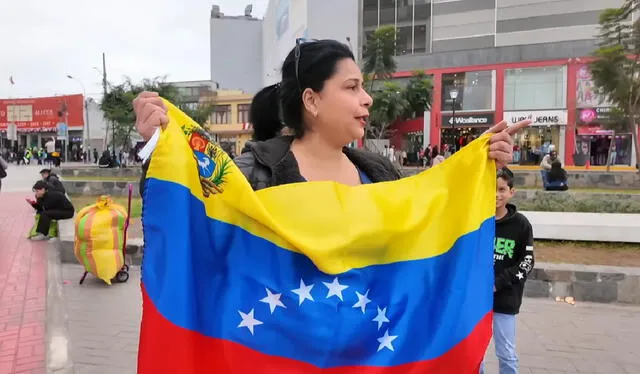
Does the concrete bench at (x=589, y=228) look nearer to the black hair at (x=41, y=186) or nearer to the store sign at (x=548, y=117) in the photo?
the black hair at (x=41, y=186)

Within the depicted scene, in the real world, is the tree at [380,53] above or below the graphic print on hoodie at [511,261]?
above

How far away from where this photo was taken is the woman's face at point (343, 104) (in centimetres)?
193

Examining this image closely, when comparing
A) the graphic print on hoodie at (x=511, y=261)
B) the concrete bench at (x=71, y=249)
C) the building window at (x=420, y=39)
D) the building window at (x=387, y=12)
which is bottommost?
the concrete bench at (x=71, y=249)

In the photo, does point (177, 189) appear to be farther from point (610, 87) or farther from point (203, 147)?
point (610, 87)

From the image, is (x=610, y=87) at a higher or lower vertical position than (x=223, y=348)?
higher

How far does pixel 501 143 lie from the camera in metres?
2.13

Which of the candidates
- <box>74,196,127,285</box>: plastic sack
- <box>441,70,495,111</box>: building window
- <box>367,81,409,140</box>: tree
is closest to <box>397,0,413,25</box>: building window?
<box>441,70,495,111</box>: building window

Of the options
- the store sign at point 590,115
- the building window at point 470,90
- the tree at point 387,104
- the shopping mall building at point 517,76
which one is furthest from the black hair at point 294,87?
the building window at point 470,90

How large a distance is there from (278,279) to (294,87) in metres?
0.70

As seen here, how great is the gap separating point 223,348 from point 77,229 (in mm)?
5427

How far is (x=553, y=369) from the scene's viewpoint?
4246mm

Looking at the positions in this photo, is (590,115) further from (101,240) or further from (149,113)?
(149,113)

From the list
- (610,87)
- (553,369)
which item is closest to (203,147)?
(553,369)

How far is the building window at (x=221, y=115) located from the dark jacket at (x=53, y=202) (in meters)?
46.3
